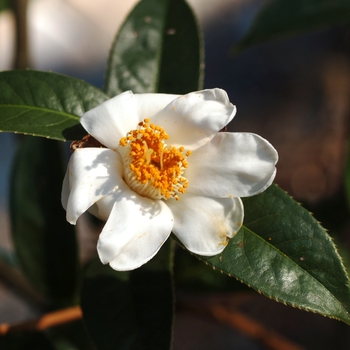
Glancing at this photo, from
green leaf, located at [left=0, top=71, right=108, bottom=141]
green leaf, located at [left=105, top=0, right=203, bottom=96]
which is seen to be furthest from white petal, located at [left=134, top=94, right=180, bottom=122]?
green leaf, located at [left=105, top=0, right=203, bottom=96]

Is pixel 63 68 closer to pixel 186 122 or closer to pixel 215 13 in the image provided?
pixel 215 13

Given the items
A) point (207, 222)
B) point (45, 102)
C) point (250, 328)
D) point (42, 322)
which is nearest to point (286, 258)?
point (207, 222)

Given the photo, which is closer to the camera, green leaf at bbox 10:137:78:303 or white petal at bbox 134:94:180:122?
white petal at bbox 134:94:180:122

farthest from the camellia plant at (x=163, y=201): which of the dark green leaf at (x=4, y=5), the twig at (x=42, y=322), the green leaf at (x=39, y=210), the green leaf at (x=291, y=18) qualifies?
the dark green leaf at (x=4, y=5)

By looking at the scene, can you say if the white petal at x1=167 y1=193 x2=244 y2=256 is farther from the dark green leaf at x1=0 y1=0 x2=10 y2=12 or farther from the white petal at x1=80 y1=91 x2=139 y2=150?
the dark green leaf at x1=0 y1=0 x2=10 y2=12

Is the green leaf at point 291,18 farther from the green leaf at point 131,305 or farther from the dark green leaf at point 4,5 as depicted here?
the dark green leaf at point 4,5

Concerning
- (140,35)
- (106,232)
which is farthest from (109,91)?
(106,232)
